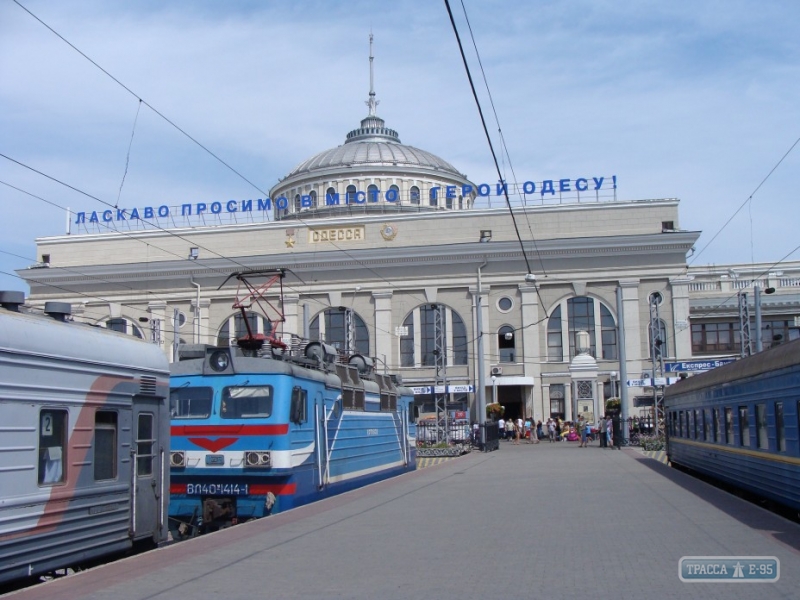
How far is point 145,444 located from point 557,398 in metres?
54.7

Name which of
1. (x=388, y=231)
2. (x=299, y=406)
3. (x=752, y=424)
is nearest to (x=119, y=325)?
(x=299, y=406)

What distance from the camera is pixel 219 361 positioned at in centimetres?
1714

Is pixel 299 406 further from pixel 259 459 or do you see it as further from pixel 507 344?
pixel 507 344

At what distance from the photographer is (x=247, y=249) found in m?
68.6

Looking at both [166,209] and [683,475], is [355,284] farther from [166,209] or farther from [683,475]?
[683,475]

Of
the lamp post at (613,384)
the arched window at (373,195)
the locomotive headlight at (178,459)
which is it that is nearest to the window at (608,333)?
the lamp post at (613,384)

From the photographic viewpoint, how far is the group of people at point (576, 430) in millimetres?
48312

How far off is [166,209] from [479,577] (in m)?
63.1

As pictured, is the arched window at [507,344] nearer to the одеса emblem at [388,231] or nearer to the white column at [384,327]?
the white column at [384,327]

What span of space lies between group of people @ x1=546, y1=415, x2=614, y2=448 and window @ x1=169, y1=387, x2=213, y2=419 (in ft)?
109

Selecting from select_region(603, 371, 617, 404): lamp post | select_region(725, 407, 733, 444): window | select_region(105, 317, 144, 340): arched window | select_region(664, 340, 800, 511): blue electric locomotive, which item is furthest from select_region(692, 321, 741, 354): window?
select_region(105, 317, 144, 340): arched window

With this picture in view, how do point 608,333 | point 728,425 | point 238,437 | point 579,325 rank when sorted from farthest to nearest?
1. point 579,325
2. point 608,333
3. point 728,425
4. point 238,437

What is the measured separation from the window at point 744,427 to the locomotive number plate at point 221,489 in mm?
8856

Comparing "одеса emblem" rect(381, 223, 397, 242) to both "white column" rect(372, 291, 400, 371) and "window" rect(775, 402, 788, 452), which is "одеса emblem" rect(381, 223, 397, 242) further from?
"window" rect(775, 402, 788, 452)
